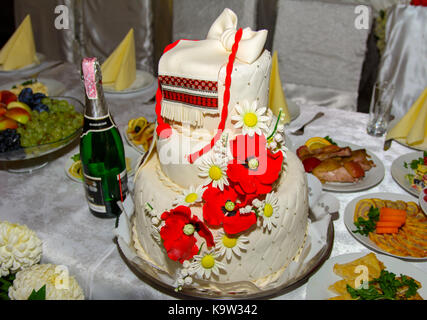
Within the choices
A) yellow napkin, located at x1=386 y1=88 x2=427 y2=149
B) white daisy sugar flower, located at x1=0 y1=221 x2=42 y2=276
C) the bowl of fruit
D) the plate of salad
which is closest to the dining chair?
yellow napkin, located at x1=386 y1=88 x2=427 y2=149

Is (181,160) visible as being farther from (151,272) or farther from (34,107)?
(34,107)

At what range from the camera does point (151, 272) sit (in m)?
1.07

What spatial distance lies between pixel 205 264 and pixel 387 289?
17.9 inches

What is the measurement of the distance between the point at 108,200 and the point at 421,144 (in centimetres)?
120

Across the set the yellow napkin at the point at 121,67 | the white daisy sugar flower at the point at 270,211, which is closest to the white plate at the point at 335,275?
the white daisy sugar flower at the point at 270,211

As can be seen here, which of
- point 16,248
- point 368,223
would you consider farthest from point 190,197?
point 368,223

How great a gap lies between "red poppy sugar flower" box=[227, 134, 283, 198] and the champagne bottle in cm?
46

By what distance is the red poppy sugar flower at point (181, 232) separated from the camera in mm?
931

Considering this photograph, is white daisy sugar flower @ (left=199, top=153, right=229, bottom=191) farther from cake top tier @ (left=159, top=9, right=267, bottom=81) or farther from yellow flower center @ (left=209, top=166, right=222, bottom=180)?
cake top tier @ (left=159, top=9, right=267, bottom=81)

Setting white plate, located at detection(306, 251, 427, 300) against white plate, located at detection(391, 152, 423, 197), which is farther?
white plate, located at detection(391, 152, 423, 197)

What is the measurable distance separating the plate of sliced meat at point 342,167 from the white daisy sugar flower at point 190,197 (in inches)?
24.8

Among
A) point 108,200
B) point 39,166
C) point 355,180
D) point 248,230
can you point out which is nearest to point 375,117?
point 355,180

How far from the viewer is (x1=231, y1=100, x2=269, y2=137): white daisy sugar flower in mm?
906

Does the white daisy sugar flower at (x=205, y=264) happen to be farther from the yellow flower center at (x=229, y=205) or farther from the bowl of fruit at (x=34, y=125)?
the bowl of fruit at (x=34, y=125)
